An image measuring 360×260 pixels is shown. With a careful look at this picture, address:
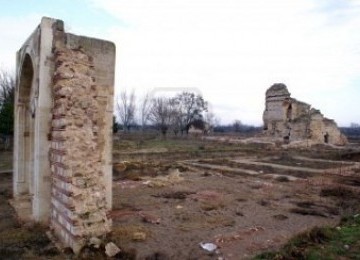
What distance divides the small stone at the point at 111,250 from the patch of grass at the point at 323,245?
2.17 m

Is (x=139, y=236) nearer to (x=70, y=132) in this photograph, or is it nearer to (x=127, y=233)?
(x=127, y=233)

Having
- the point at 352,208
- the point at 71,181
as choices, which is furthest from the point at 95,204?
the point at 352,208

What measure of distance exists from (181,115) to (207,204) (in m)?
54.3

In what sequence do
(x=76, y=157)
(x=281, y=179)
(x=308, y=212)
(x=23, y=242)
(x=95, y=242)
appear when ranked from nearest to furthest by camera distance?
(x=95, y=242) < (x=76, y=157) < (x=23, y=242) < (x=308, y=212) < (x=281, y=179)

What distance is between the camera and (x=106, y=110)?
788 cm

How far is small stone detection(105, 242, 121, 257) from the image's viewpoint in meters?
5.55

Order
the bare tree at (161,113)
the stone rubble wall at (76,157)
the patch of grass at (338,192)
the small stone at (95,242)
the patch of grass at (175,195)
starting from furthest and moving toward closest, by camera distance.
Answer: the bare tree at (161,113) < the patch of grass at (338,192) < the patch of grass at (175,195) < the stone rubble wall at (76,157) < the small stone at (95,242)

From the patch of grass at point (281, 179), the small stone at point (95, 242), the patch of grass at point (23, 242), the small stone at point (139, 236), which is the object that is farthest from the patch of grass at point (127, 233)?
the patch of grass at point (281, 179)

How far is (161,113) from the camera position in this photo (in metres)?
57.8

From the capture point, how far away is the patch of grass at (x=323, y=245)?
5.16 m

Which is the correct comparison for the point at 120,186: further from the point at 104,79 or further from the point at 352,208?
the point at 352,208

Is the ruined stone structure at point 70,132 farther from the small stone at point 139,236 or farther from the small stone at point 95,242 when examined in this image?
the small stone at point 139,236

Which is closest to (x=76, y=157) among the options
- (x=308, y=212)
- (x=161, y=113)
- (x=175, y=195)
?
(x=175, y=195)

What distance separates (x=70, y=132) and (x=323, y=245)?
4531 mm
